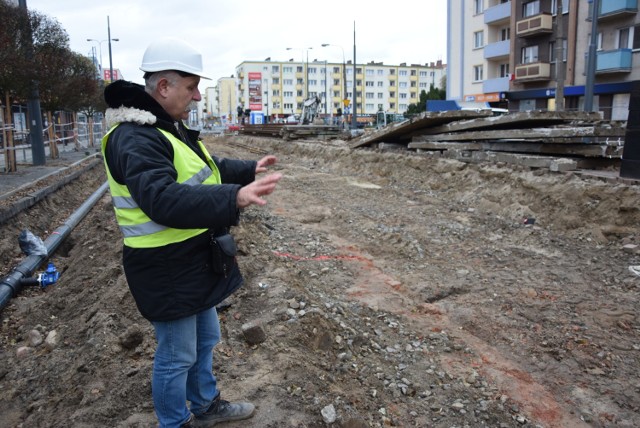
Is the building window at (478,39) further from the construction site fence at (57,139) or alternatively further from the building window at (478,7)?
the construction site fence at (57,139)

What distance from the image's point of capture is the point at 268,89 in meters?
103

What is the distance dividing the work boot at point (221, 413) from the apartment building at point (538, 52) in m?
20.4

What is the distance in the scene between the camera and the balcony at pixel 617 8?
26.0 m

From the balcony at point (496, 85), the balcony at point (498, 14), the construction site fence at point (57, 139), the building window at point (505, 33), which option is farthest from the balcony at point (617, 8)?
the construction site fence at point (57, 139)

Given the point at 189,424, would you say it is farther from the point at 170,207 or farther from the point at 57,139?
the point at 57,139

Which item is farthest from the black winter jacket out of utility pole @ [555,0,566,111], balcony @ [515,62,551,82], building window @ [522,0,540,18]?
building window @ [522,0,540,18]

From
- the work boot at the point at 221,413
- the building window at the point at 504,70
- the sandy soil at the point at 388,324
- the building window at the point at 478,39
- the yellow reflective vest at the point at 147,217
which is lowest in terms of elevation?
the sandy soil at the point at 388,324

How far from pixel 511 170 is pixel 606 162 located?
5.61ft

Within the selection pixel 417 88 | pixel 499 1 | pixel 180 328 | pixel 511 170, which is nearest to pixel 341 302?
pixel 180 328

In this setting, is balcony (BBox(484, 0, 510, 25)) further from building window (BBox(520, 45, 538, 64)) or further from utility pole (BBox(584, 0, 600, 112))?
utility pole (BBox(584, 0, 600, 112))

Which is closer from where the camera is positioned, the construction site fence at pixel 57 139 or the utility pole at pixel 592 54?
the construction site fence at pixel 57 139

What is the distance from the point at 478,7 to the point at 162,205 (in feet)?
135

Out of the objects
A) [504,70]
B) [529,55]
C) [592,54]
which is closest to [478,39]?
[504,70]

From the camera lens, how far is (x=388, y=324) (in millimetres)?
4625
